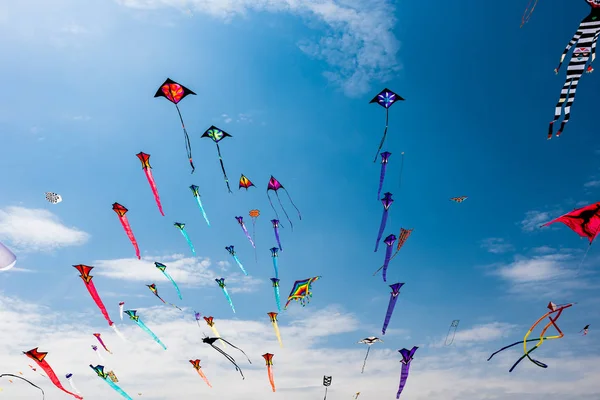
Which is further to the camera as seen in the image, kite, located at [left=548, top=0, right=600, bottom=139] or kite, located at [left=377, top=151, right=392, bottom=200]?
kite, located at [left=377, top=151, right=392, bottom=200]

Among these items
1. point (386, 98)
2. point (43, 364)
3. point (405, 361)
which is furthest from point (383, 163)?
point (43, 364)

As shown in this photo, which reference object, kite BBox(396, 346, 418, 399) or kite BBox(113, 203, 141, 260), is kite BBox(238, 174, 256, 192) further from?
kite BBox(396, 346, 418, 399)

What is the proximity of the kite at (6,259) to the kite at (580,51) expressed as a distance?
1669 cm

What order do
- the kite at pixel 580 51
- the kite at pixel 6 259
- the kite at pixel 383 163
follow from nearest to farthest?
1. the kite at pixel 6 259
2. the kite at pixel 580 51
3. the kite at pixel 383 163

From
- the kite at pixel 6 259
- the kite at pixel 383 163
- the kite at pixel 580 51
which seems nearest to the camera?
the kite at pixel 6 259

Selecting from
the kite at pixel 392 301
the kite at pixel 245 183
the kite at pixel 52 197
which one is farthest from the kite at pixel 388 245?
the kite at pixel 52 197

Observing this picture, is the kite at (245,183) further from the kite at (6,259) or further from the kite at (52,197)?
the kite at (6,259)

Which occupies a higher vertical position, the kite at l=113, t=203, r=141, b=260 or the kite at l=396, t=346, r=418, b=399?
the kite at l=113, t=203, r=141, b=260

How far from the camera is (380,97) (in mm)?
25219

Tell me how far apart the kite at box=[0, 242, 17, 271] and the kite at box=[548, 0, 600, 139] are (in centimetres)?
1669

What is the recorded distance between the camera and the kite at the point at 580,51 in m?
14.2

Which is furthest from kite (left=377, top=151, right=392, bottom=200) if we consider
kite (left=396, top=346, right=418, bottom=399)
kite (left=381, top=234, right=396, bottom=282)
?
kite (left=396, top=346, right=418, bottom=399)

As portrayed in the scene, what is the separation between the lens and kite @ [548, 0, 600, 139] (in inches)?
557

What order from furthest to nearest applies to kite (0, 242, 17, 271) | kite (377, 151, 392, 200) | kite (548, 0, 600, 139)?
kite (377, 151, 392, 200), kite (548, 0, 600, 139), kite (0, 242, 17, 271)
